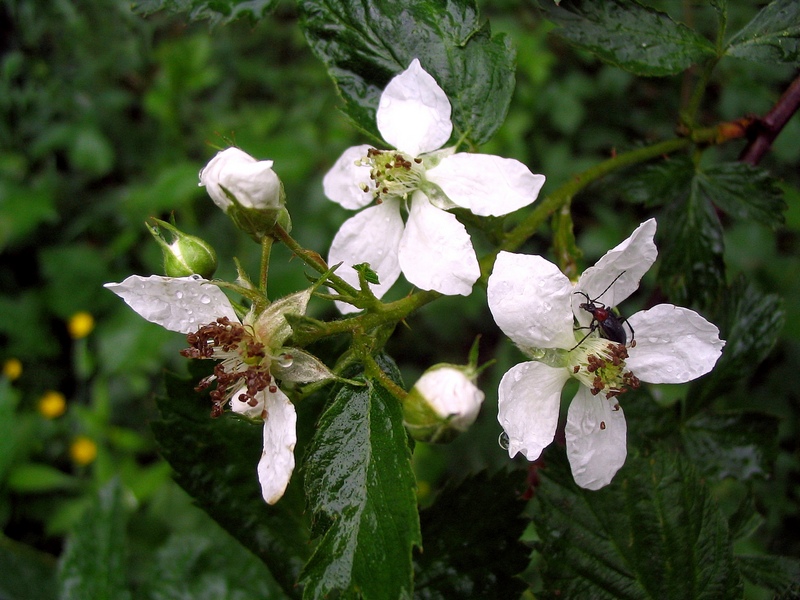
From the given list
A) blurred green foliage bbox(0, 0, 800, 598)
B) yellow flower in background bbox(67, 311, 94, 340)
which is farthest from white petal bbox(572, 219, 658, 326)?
yellow flower in background bbox(67, 311, 94, 340)


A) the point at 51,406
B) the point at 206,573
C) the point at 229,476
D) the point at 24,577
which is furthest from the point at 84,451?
the point at 229,476

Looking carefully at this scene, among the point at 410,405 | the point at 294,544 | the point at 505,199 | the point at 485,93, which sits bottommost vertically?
the point at 294,544

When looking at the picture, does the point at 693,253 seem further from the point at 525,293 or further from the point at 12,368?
the point at 12,368

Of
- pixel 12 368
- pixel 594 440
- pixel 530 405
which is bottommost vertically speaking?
pixel 12 368

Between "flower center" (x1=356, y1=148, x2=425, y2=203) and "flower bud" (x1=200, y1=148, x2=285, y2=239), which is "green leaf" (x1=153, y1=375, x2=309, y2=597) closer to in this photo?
"flower bud" (x1=200, y1=148, x2=285, y2=239)

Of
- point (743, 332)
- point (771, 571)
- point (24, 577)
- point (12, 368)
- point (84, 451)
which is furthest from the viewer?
point (12, 368)

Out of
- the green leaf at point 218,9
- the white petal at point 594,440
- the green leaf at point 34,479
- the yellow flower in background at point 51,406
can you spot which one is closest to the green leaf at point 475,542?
the white petal at point 594,440

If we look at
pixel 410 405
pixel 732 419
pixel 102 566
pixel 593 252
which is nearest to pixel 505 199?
pixel 410 405

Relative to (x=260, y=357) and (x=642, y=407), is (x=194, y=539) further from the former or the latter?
(x=642, y=407)
